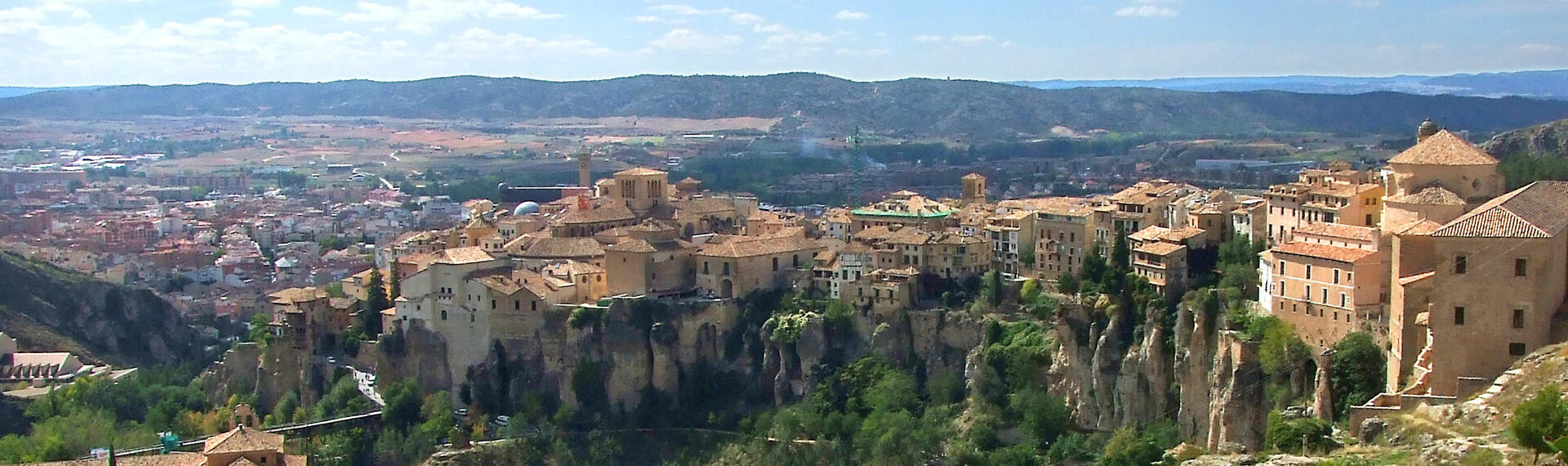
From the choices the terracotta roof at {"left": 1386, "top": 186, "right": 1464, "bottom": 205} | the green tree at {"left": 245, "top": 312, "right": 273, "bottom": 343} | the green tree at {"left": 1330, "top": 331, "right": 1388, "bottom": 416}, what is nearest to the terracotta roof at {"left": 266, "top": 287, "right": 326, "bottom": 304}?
the green tree at {"left": 245, "top": 312, "right": 273, "bottom": 343}

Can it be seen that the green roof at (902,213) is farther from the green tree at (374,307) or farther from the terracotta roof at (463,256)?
the green tree at (374,307)

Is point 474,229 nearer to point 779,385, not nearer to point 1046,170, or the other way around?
point 779,385

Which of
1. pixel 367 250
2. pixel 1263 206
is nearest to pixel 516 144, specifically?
pixel 367 250

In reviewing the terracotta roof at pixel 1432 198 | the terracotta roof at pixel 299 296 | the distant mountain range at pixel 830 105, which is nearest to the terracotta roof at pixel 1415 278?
the terracotta roof at pixel 1432 198

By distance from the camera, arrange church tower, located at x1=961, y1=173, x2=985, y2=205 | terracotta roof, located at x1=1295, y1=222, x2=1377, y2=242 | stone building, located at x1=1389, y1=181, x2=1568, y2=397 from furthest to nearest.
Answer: church tower, located at x1=961, y1=173, x2=985, y2=205 → terracotta roof, located at x1=1295, y1=222, x2=1377, y2=242 → stone building, located at x1=1389, y1=181, x2=1568, y2=397

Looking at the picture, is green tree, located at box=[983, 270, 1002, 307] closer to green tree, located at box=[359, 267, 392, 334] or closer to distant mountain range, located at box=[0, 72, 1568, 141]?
green tree, located at box=[359, 267, 392, 334]

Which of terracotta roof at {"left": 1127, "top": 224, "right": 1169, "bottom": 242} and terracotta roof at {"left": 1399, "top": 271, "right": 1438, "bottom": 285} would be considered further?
terracotta roof at {"left": 1127, "top": 224, "right": 1169, "bottom": 242}

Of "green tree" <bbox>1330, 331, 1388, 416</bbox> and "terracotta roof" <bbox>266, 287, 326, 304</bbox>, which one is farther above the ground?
"green tree" <bbox>1330, 331, 1388, 416</bbox>
